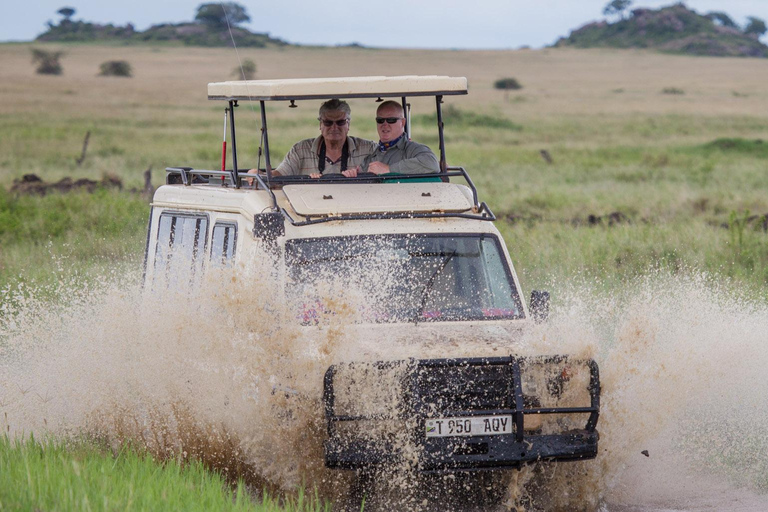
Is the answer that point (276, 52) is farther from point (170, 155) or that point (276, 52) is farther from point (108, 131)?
point (170, 155)

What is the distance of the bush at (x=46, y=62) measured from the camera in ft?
243

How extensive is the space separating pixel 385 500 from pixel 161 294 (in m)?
1.79

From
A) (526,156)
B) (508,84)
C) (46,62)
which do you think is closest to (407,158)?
(526,156)

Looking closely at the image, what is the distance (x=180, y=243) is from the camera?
6711mm

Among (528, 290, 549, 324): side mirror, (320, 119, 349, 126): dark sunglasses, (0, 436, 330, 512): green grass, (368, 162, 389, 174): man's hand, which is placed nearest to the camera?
(0, 436, 330, 512): green grass

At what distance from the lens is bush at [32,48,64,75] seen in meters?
74.2

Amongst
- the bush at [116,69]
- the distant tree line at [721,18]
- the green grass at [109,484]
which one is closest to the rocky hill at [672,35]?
the distant tree line at [721,18]

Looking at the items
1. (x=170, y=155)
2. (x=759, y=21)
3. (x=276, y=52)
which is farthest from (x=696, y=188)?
(x=759, y=21)

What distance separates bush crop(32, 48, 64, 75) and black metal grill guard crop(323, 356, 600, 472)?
73367 millimetres

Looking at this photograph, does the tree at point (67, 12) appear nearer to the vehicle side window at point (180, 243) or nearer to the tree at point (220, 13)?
the tree at point (220, 13)

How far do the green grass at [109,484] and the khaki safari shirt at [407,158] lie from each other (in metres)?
2.48

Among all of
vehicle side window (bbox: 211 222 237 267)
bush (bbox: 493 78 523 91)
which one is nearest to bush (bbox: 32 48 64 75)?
bush (bbox: 493 78 523 91)

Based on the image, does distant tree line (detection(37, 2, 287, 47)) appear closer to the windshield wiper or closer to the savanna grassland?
the savanna grassland

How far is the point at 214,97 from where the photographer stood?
6.89 meters
